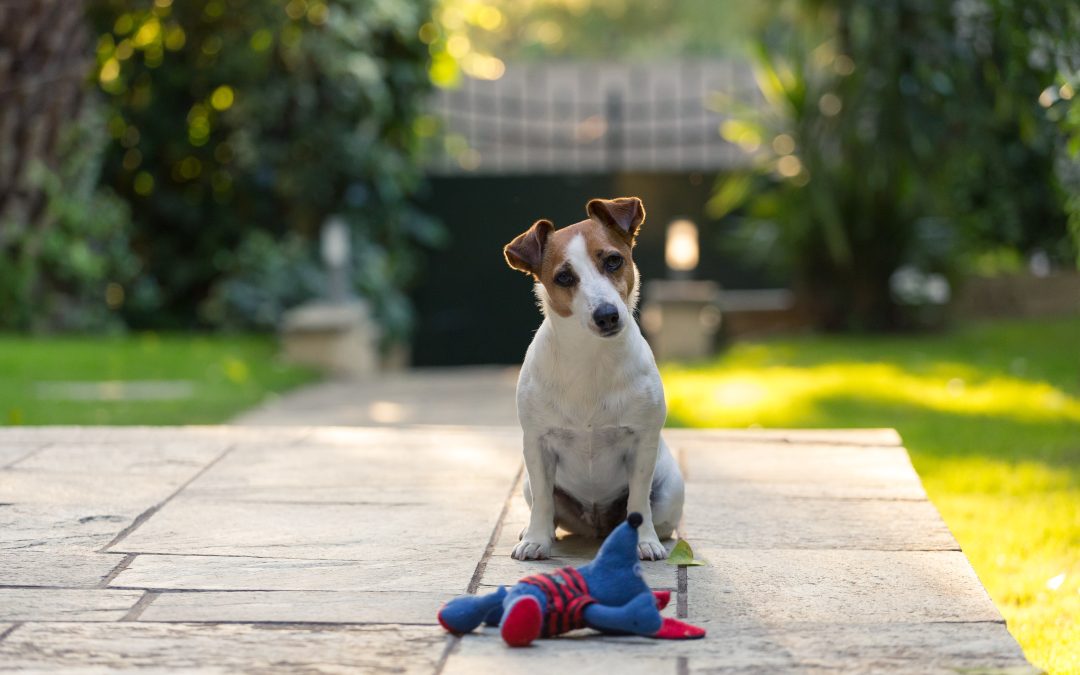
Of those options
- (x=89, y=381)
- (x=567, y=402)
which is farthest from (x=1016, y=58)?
(x=89, y=381)

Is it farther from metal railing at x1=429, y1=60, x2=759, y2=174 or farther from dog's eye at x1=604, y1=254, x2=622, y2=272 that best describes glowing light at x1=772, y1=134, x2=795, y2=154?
dog's eye at x1=604, y1=254, x2=622, y2=272

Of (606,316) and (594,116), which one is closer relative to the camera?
(606,316)

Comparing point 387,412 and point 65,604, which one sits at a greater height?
point 65,604

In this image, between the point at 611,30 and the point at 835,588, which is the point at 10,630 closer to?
the point at 835,588

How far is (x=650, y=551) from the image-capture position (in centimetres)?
352

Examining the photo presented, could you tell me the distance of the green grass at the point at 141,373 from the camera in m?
7.44

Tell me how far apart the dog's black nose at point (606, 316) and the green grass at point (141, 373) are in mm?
4382

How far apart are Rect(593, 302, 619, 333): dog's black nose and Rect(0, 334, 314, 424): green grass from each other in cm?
438

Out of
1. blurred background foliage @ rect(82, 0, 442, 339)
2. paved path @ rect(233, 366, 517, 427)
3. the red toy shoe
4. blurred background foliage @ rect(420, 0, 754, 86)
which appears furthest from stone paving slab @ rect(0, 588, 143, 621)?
blurred background foliage @ rect(420, 0, 754, 86)

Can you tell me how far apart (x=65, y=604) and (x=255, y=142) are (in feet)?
33.1

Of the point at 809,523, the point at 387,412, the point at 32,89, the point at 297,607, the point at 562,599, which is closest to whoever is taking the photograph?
the point at 562,599

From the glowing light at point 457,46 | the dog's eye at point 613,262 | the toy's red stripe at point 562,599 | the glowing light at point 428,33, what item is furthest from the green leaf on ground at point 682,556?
the glowing light at point 457,46

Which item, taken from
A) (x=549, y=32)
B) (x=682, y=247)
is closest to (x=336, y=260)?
(x=682, y=247)

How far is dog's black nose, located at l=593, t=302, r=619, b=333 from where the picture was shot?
314 centimetres
